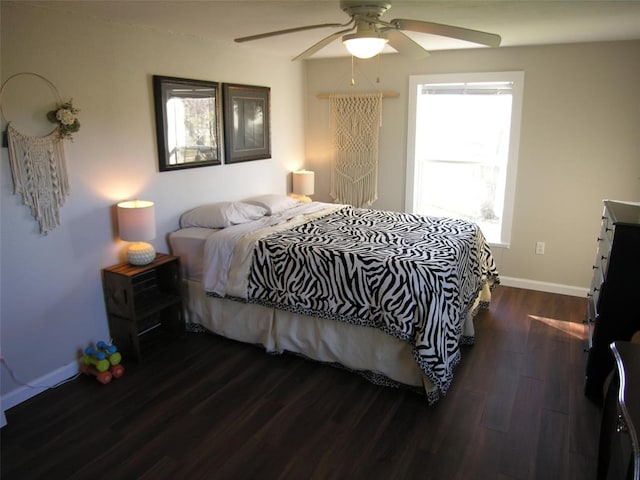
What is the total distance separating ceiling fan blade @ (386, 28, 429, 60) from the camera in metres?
2.50

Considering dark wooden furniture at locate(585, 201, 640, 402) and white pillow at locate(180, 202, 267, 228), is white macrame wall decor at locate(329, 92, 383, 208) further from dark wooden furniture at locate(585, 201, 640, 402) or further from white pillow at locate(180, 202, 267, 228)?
dark wooden furniture at locate(585, 201, 640, 402)

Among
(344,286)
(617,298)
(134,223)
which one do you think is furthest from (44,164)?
(617,298)

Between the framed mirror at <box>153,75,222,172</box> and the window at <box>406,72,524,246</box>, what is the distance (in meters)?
2.06

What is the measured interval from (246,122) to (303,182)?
975mm

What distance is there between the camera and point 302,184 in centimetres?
507

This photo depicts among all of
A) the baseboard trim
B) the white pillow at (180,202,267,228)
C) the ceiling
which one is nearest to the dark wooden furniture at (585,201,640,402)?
the ceiling

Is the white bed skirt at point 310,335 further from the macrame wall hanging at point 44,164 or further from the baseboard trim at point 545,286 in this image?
the baseboard trim at point 545,286

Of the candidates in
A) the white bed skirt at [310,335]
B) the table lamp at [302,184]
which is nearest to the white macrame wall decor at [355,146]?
the table lamp at [302,184]

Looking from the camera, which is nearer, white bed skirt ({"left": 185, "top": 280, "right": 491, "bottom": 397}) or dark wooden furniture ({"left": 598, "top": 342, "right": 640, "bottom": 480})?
dark wooden furniture ({"left": 598, "top": 342, "right": 640, "bottom": 480})

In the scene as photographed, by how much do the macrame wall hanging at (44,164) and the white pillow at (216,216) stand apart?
3.48ft

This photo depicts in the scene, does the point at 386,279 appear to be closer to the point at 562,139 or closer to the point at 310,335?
the point at 310,335

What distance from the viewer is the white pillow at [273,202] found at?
166 inches

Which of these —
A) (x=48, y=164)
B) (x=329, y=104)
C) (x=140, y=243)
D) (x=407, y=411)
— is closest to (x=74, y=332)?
(x=140, y=243)

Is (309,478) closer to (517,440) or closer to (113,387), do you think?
(517,440)
